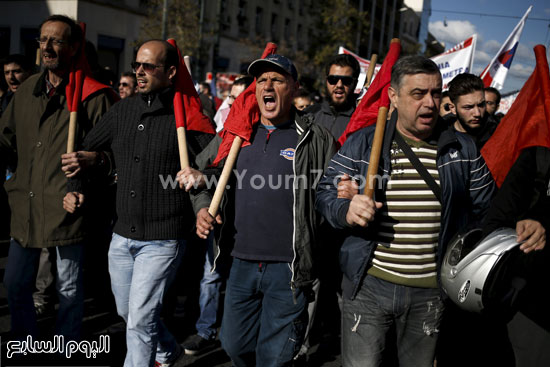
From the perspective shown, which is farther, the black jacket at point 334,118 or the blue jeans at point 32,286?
the black jacket at point 334,118

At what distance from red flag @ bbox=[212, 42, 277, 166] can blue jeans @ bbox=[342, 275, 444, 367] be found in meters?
1.15

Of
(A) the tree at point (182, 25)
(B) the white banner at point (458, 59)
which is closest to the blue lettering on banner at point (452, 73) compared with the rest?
(B) the white banner at point (458, 59)

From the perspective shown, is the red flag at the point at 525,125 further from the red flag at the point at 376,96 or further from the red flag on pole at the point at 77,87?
the red flag on pole at the point at 77,87

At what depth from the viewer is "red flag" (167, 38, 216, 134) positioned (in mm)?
3346

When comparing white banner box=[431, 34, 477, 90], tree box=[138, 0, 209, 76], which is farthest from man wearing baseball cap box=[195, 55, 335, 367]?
tree box=[138, 0, 209, 76]

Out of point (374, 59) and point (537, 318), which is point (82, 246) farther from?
point (537, 318)

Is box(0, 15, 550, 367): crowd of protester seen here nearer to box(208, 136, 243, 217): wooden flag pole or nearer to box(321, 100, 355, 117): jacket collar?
box(208, 136, 243, 217): wooden flag pole

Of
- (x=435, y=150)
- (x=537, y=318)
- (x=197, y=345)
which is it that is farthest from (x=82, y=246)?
(x=537, y=318)

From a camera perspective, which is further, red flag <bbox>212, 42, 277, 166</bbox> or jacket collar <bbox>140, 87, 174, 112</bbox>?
jacket collar <bbox>140, 87, 174, 112</bbox>

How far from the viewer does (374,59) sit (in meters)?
4.02

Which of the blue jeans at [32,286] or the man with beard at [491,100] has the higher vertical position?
the man with beard at [491,100]

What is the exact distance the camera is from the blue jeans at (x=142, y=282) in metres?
3.24

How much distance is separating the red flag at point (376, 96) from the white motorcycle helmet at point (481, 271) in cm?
87

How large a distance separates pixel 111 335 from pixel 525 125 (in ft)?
12.1
